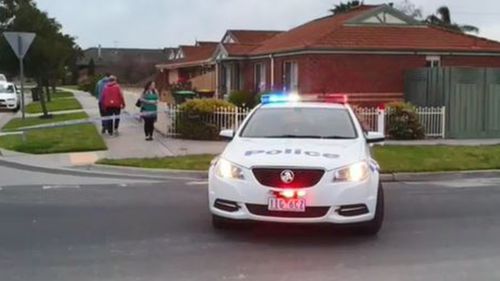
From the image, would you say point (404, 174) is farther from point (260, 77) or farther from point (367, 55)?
point (260, 77)

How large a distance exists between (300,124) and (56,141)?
1027 centimetres

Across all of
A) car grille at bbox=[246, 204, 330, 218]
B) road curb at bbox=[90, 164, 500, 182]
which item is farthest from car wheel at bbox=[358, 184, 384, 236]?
road curb at bbox=[90, 164, 500, 182]

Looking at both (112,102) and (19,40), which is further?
(112,102)

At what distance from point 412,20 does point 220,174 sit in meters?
23.4

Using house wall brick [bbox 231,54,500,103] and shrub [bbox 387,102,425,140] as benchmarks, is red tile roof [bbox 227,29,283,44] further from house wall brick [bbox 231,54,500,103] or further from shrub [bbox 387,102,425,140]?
shrub [bbox 387,102,425,140]

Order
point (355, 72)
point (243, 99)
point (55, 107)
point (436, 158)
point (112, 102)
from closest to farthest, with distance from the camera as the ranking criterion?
point (436, 158), point (112, 102), point (355, 72), point (243, 99), point (55, 107)

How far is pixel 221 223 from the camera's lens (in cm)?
795

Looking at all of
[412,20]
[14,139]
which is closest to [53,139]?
[14,139]

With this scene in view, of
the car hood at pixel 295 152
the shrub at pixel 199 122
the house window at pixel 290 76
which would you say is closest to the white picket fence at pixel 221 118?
the shrub at pixel 199 122

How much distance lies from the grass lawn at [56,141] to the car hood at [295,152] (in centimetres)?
890

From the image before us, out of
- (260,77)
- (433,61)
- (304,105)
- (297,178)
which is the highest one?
(433,61)

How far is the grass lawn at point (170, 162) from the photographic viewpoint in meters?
13.8

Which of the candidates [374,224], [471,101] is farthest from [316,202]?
[471,101]

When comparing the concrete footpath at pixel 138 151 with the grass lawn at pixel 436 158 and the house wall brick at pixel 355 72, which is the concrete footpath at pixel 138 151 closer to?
the grass lawn at pixel 436 158
